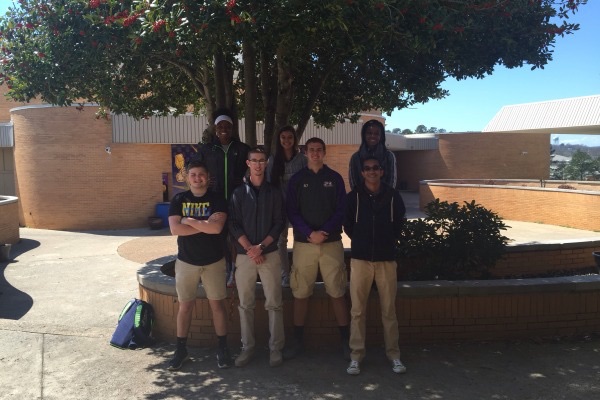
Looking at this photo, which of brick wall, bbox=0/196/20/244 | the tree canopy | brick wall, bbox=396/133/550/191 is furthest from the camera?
brick wall, bbox=396/133/550/191

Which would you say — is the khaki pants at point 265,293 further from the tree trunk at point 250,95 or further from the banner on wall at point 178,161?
the banner on wall at point 178,161

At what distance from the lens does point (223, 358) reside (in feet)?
14.5

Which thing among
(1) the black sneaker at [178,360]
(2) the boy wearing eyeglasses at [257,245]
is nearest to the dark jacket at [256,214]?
(2) the boy wearing eyeglasses at [257,245]

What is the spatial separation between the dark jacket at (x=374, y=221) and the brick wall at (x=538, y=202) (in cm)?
1200

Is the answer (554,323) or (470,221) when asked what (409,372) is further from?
(470,221)

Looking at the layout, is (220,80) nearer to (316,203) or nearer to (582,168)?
(316,203)

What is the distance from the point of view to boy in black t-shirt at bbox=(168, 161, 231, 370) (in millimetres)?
4375

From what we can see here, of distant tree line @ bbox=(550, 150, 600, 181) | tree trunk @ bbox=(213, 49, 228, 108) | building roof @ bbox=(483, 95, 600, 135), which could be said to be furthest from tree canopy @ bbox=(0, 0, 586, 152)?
distant tree line @ bbox=(550, 150, 600, 181)

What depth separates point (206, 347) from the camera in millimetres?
4883

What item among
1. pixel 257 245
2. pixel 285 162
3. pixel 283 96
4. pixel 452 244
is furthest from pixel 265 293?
pixel 283 96

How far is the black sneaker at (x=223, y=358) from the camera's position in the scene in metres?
4.39

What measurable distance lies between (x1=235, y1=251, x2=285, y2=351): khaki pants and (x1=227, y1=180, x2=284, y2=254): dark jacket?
12 centimetres

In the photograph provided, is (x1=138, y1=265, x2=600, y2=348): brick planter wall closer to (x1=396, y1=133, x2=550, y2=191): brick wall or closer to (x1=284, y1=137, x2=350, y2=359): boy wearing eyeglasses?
(x1=284, y1=137, x2=350, y2=359): boy wearing eyeglasses

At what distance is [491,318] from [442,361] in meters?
0.76
